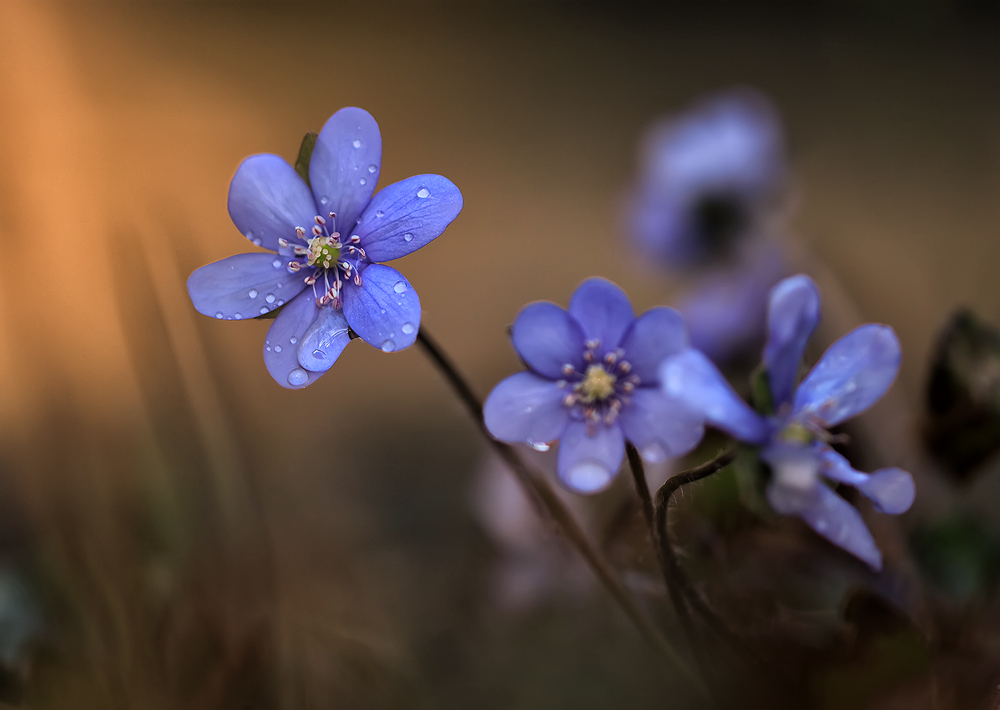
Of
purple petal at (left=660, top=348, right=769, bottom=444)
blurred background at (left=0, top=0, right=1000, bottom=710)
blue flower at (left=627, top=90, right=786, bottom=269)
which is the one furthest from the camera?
blue flower at (left=627, top=90, right=786, bottom=269)

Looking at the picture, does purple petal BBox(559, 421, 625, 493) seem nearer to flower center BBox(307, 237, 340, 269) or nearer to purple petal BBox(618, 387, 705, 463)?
purple petal BBox(618, 387, 705, 463)

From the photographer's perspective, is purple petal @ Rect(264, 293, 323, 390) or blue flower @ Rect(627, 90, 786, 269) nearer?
purple petal @ Rect(264, 293, 323, 390)

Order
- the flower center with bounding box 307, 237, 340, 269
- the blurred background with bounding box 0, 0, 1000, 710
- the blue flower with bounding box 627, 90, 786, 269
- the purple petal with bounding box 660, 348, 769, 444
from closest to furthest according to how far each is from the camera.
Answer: the purple petal with bounding box 660, 348, 769, 444 < the flower center with bounding box 307, 237, 340, 269 < the blurred background with bounding box 0, 0, 1000, 710 < the blue flower with bounding box 627, 90, 786, 269

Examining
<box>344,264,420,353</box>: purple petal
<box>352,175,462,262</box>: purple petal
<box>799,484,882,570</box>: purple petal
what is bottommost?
<box>799,484,882,570</box>: purple petal

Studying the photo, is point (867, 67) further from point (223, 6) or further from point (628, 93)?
point (223, 6)

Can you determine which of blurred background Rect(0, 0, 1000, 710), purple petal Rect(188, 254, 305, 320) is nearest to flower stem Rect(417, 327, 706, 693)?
blurred background Rect(0, 0, 1000, 710)

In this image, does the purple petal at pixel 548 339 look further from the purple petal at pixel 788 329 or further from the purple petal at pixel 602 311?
the purple petal at pixel 788 329
